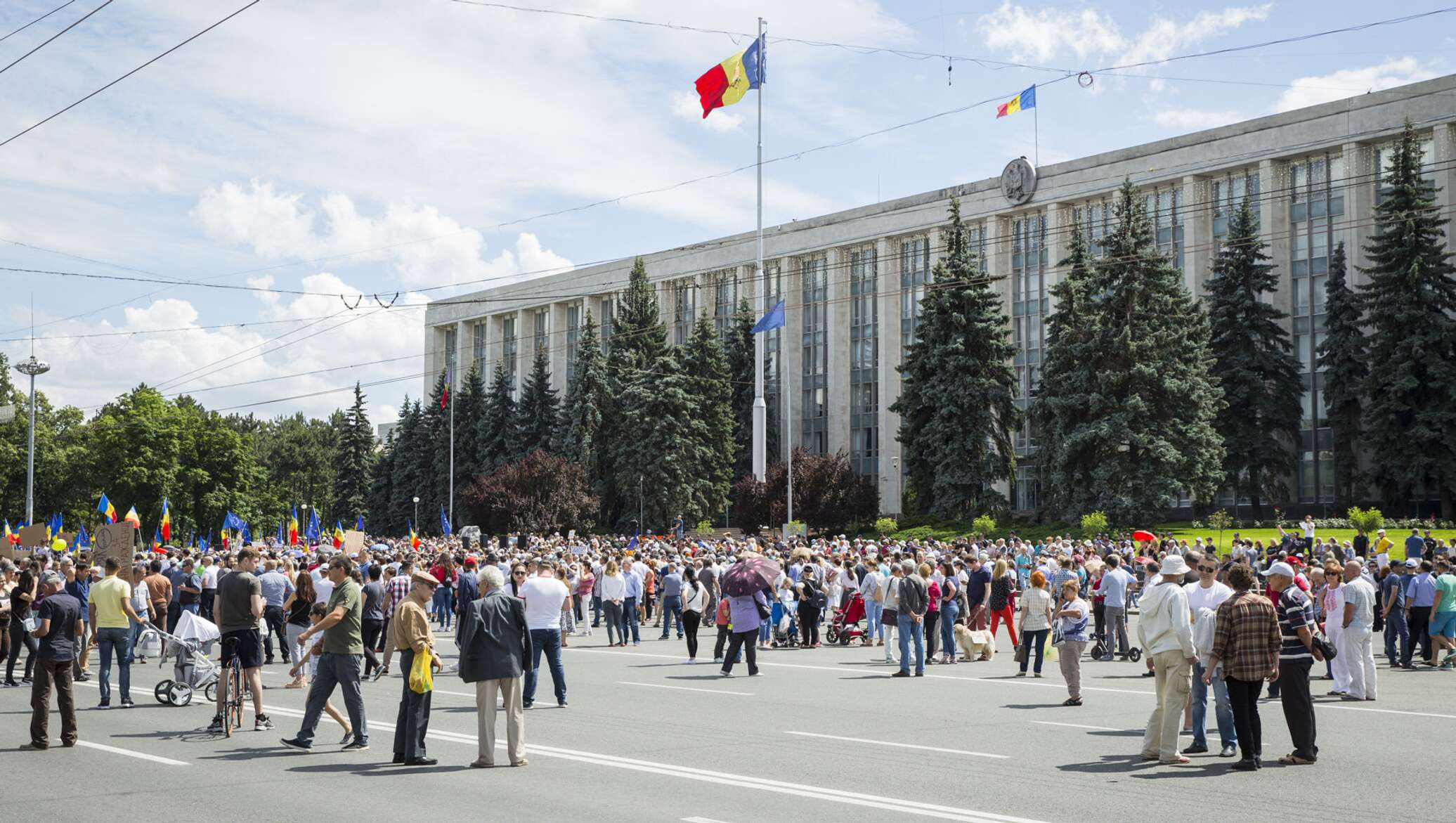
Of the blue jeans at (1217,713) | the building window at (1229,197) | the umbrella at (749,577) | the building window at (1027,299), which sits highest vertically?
the building window at (1229,197)

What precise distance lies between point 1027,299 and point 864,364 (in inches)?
496

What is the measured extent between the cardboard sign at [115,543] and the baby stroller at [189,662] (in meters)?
13.2

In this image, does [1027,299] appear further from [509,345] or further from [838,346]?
[509,345]

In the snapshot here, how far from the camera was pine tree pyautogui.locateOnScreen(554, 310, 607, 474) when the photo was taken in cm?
7556

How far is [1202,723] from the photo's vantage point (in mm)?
11398

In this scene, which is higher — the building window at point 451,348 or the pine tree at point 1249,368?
the building window at point 451,348

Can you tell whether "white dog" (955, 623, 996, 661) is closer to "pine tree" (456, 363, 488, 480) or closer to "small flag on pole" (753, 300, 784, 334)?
"small flag on pole" (753, 300, 784, 334)

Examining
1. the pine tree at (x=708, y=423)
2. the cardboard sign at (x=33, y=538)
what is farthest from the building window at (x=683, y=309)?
the cardboard sign at (x=33, y=538)

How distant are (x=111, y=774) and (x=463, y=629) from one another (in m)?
2.99

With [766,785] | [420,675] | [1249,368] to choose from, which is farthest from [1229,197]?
[420,675]

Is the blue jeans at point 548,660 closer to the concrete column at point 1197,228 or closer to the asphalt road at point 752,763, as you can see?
the asphalt road at point 752,763

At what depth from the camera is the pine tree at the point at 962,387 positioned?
55344mm

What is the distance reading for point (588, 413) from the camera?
249 feet

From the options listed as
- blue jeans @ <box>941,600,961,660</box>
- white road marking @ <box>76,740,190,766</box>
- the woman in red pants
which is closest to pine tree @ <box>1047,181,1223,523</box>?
the woman in red pants
